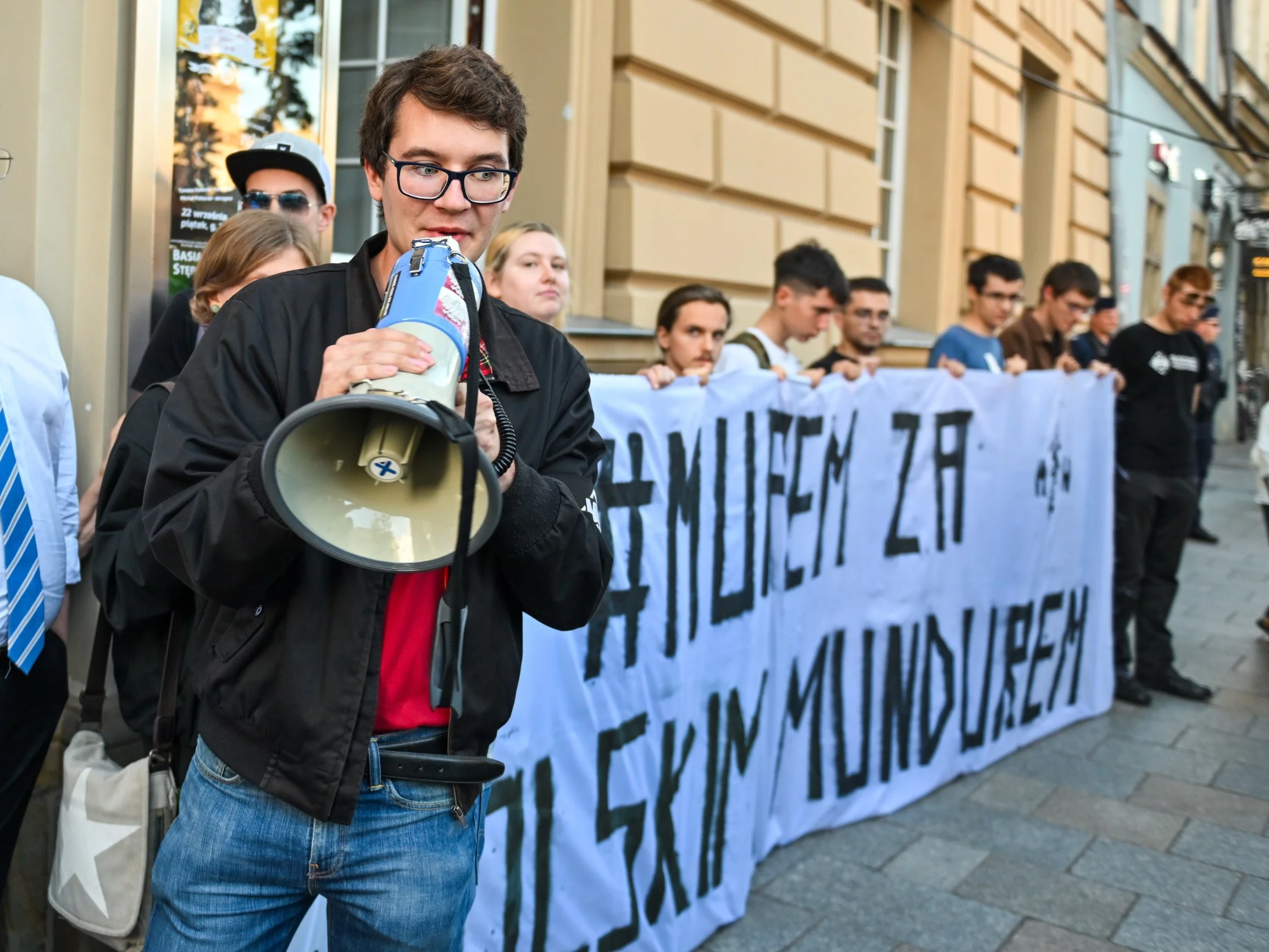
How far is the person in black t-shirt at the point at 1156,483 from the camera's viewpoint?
6.16m

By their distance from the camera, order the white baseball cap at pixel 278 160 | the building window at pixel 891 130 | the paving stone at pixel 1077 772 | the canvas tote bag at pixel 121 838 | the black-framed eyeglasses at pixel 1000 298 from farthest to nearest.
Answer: the building window at pixel 891 130, the black-framed eyeglasses at pixel 1000 298, the paving stone at pixel 1077 772, the white baseball cap at pixel 278 160, the canvas tote bag at pixel 121 838

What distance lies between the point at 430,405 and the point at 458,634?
0.33m

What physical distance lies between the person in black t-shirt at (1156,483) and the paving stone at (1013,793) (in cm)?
147

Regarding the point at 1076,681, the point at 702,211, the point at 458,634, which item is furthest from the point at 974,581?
the point at 458,634

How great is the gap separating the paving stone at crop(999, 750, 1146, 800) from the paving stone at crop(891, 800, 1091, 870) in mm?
481

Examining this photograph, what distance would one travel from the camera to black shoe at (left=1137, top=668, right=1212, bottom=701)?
613 cm

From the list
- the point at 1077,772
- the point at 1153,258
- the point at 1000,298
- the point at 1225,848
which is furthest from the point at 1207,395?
the point at 1153,258

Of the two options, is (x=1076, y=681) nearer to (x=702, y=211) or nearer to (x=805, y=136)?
(x=702, y=211)

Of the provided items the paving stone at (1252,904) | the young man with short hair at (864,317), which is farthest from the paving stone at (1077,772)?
the young man with short hair at (864,317)

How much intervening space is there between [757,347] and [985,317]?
1659 mm

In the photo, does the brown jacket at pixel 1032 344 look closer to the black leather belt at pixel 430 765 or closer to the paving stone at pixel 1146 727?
the paving stone at pixel 1146 727

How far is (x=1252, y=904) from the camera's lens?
380 cm

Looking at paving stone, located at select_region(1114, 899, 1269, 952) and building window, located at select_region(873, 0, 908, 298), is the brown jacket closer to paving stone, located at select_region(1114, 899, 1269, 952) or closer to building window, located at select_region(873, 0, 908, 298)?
paving stone, located at select_region(1114, 899, 1269, 952)

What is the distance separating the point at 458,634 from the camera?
1.47 meters
